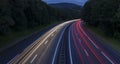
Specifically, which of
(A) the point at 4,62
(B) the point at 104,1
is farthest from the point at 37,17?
(A) the point at 4,62

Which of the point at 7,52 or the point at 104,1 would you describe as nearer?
the point at 7,52

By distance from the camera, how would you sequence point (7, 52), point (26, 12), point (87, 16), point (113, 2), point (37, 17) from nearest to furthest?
point (7, 52) → point (113, 2) → point (26, 12) → point (37, 17) → point (87, 16)

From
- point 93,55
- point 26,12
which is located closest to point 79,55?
point 93,55

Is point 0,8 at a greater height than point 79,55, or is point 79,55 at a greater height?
point 0,8

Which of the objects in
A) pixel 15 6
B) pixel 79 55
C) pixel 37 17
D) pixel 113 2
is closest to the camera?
pixel 79 55

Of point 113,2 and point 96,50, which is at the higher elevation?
point 113,2

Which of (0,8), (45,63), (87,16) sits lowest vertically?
(87,16)

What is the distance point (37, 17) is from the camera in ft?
293

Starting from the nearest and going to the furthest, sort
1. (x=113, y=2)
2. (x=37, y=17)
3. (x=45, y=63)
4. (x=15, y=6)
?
1. (x=45, y=63)
2. (x=113, y=2)
3. (x=15, y=6)
4. (x=37, y=17)

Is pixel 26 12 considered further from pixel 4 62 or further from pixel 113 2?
pixel 4 62

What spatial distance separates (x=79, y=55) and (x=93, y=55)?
5.29 feet

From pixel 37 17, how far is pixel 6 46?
145 feet

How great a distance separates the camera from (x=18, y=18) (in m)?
67.1

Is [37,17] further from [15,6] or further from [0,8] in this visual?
[0,8]
